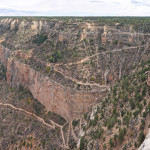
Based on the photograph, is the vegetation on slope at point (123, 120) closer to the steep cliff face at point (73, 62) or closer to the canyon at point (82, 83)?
the canyon at point (82, 83)

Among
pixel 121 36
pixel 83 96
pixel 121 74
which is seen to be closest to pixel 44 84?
pixel 83 96

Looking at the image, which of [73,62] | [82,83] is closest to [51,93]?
[82,83]

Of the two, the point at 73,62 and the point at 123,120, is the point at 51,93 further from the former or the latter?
the point at 123,120

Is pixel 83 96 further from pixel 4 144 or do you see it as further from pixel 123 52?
pixel 4 144

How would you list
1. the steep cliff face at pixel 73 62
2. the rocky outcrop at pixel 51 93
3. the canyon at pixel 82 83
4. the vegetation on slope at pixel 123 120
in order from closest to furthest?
the vegetation on slope at pixel 123 120, the canyon at pixel 82 83, the rocky outcrop at pixel 51 93, the steep cliff face at pixel 73 62

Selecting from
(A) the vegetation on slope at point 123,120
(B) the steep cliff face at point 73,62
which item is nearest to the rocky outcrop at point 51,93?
(B) the steep cliff face at point 73,62

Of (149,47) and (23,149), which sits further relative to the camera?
(149,47)

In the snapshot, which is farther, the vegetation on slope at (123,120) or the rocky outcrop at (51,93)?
the rocky outcrop at (51,93)

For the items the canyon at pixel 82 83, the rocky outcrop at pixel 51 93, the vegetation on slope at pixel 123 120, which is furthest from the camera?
the rocky outcrop at pixel 51 93

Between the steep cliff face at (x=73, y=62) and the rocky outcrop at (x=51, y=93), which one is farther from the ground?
the steep cliff face at (x=73, y=62)

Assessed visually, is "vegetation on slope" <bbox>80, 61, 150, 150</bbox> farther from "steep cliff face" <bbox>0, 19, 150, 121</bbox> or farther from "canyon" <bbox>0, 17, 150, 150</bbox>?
"steep cliff face" <bbox>0, 19, 150, 121</bbox>
